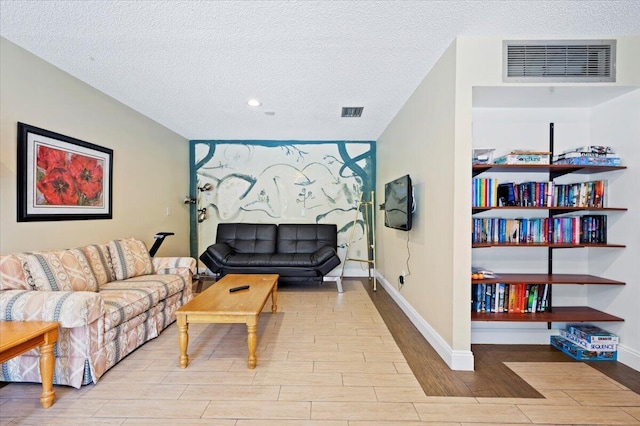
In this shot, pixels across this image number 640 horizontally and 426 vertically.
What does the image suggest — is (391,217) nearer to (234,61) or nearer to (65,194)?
(234,61)

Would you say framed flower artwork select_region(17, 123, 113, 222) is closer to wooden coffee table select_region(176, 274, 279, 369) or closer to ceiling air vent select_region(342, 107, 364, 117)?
wooden coffee table select_region(176, 274, 279, 369)

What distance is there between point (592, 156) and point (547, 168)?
32cm

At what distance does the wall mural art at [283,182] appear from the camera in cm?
500

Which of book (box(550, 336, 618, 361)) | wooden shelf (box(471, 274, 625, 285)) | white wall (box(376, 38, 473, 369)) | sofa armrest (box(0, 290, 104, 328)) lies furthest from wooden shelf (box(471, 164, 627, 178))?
sofa armrest (box(0, 290, 104, 328))

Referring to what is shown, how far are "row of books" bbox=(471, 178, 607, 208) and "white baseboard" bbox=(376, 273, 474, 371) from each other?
3.63 feet

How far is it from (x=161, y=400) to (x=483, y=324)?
2503 mm

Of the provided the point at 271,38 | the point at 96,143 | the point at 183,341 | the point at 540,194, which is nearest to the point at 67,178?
the point at 96,143

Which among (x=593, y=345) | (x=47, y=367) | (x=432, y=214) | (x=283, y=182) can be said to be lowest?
(x=593, y=345)

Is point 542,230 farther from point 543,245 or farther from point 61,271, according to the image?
point 61,271

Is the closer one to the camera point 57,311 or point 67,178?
point 57,311

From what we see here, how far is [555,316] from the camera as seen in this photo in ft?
7.70

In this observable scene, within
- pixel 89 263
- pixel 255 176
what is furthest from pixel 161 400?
pixel 255 176

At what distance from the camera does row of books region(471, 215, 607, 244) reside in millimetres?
2373

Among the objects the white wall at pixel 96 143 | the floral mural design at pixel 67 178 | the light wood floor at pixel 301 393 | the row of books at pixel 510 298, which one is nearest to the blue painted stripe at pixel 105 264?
the white wall at pixel 96 143
